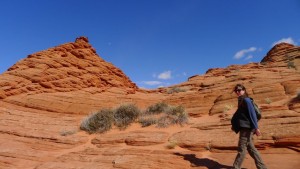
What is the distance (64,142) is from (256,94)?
32.9ft

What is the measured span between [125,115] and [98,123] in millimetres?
1406

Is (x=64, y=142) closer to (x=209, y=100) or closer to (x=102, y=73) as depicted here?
(x=209, y=100)

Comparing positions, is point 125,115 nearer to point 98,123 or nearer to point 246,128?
point 98,123

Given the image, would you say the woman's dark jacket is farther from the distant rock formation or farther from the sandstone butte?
the distant rock formation

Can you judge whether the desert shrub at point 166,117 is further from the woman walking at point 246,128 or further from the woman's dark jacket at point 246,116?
the woman walking at point 246,128

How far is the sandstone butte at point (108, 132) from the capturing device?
9.00 m

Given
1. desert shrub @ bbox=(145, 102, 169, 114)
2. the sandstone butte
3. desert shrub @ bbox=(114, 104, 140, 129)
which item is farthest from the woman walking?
desert shrub @ bbox=(145, 102, 169, 114)

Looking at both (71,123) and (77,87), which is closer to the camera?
(71,123)

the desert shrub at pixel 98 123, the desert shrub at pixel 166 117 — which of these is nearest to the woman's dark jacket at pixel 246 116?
the desert shrub at pixel 166 117

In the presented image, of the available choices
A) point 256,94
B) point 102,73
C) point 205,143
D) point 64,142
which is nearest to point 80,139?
point 64,142

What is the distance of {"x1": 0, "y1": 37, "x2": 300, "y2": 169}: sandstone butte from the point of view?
9000mm

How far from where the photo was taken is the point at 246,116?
7.34 metres

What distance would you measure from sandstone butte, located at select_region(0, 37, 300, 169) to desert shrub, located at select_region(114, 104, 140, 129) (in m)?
0.39

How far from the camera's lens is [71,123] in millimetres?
15625
